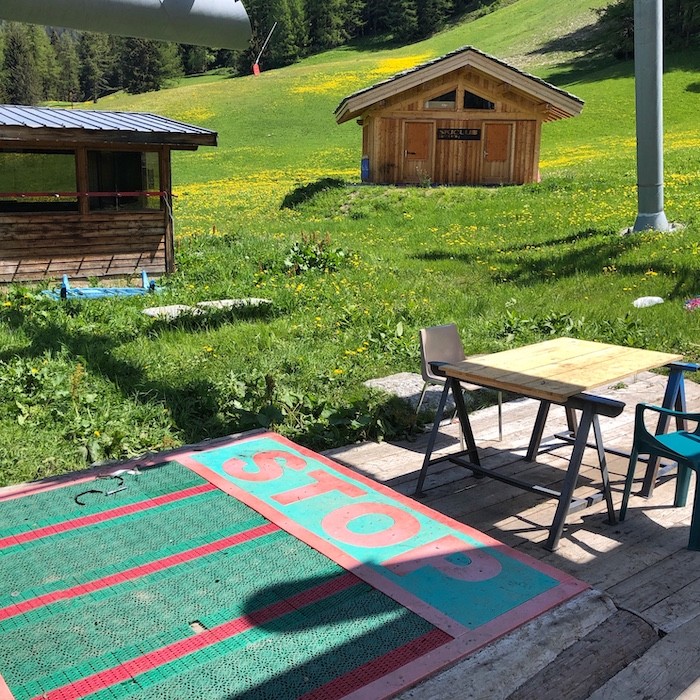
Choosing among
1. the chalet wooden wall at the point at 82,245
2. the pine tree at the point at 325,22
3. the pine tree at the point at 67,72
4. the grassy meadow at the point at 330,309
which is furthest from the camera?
the pine tree at the point at 67,72

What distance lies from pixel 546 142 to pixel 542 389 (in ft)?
123

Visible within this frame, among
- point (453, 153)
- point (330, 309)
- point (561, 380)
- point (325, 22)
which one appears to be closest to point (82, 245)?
point (330, 309)

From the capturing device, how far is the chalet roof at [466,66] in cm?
2356

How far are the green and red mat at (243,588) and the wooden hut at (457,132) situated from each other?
21.0m

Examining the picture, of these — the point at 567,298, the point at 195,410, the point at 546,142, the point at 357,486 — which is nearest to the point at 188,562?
the point at 357,486

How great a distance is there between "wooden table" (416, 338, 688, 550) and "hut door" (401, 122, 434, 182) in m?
20.0

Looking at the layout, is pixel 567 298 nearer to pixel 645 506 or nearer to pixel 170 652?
pixel 645 506

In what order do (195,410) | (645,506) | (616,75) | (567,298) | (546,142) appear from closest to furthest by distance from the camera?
(645,506), (195,410), (567,298), (546,142), (616,75)

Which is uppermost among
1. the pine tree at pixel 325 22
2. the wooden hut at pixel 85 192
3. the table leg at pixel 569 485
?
the pine tree at pixel 325 22

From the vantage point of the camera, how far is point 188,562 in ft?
12.6

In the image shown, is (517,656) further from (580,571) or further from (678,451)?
(678,451)

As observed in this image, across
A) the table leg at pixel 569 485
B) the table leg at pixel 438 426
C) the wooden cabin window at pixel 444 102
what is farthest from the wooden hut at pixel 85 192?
the wooden cabin window at pixel 444 102

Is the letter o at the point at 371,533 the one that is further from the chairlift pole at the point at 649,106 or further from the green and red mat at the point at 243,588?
the chairlift pole at the point at 649,106

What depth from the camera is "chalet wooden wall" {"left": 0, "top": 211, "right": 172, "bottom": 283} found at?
471 inches
